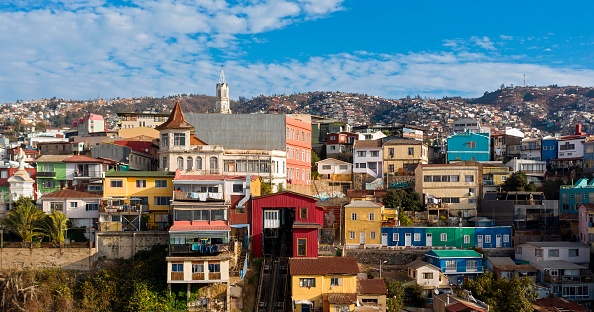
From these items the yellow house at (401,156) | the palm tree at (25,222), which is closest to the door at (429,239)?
the yellow house at (401,156)

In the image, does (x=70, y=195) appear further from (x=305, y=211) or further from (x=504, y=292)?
(x=504, y=292)

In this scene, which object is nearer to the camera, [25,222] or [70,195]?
[25,222]

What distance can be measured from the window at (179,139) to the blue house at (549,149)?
37342 millimetres

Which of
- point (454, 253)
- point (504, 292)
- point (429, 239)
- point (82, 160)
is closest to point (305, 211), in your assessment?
point (429, 239)

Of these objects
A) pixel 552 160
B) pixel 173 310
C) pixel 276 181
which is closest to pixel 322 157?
pixel 276 181

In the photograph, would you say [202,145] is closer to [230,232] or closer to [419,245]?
[230,232]

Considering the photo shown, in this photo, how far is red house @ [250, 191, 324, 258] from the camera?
40531 mm

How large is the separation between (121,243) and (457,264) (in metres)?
20.7

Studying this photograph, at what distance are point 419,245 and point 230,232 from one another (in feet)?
43.5

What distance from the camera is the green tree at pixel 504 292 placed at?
3672 cm

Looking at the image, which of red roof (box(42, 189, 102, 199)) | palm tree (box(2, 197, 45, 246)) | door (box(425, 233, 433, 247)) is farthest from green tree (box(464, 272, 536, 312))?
palm tree (box(2, 197, 45, 246))

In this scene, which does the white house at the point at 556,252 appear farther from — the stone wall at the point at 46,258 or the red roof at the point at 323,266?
the stone wall at the point at 46,258

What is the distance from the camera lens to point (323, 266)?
38031 mm

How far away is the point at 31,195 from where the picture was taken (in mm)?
46281
